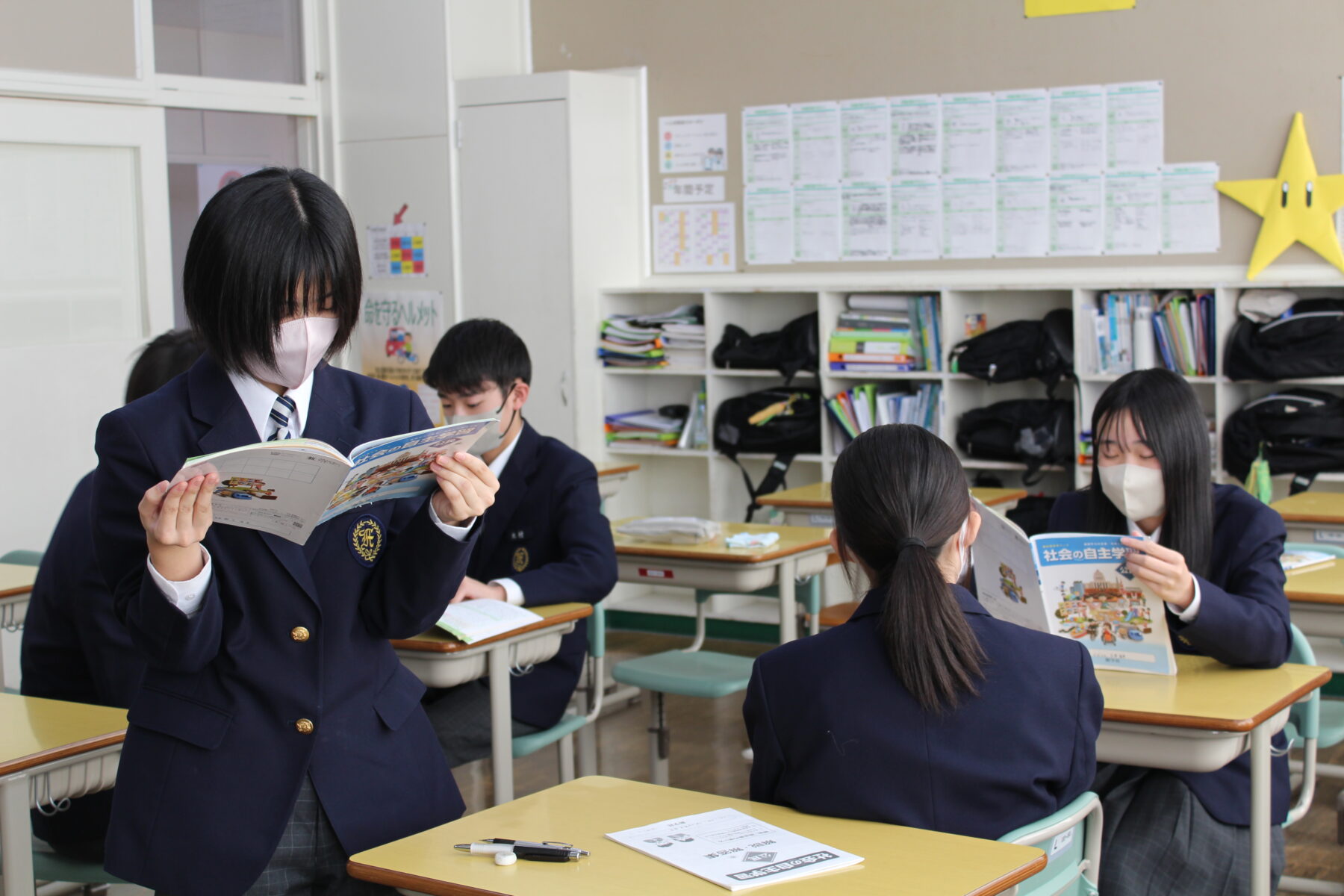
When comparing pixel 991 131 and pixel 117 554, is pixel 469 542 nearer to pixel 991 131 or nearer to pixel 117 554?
pixel 117 554

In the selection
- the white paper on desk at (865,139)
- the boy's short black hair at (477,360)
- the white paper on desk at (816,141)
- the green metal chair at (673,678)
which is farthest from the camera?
the white paper on desk at (816,141)

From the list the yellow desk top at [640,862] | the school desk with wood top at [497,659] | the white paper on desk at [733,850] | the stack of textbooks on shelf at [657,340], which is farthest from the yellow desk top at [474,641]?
the stack of textbooks on shelf at [657,340]

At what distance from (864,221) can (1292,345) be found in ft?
6.02

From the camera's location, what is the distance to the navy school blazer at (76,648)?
2.41 m

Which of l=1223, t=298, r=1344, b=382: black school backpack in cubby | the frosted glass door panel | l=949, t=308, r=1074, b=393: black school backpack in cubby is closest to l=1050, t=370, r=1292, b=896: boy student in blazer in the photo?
l=1223, t=298, r=1344, b=382: black school backpack in cubby

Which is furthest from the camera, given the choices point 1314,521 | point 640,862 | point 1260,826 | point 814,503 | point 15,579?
point 814,503

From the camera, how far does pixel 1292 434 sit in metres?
4.80

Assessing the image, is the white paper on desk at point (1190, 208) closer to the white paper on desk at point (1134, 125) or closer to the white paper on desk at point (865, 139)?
the white paper on desk at point (1134, 125)

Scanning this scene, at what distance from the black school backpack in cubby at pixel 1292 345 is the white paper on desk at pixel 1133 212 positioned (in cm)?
59

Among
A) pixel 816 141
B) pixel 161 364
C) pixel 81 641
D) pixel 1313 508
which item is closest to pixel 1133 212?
pixel 816 141

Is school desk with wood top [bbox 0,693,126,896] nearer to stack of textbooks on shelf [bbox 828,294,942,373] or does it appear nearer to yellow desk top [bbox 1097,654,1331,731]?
yellow desk top [bbox 1097,654,1331,731]

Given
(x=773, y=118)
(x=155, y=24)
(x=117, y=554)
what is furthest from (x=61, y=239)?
(x=117, y=554)

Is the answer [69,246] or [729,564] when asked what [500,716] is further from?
[69,246]

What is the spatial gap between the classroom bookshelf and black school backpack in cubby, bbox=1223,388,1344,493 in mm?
Result: 60
